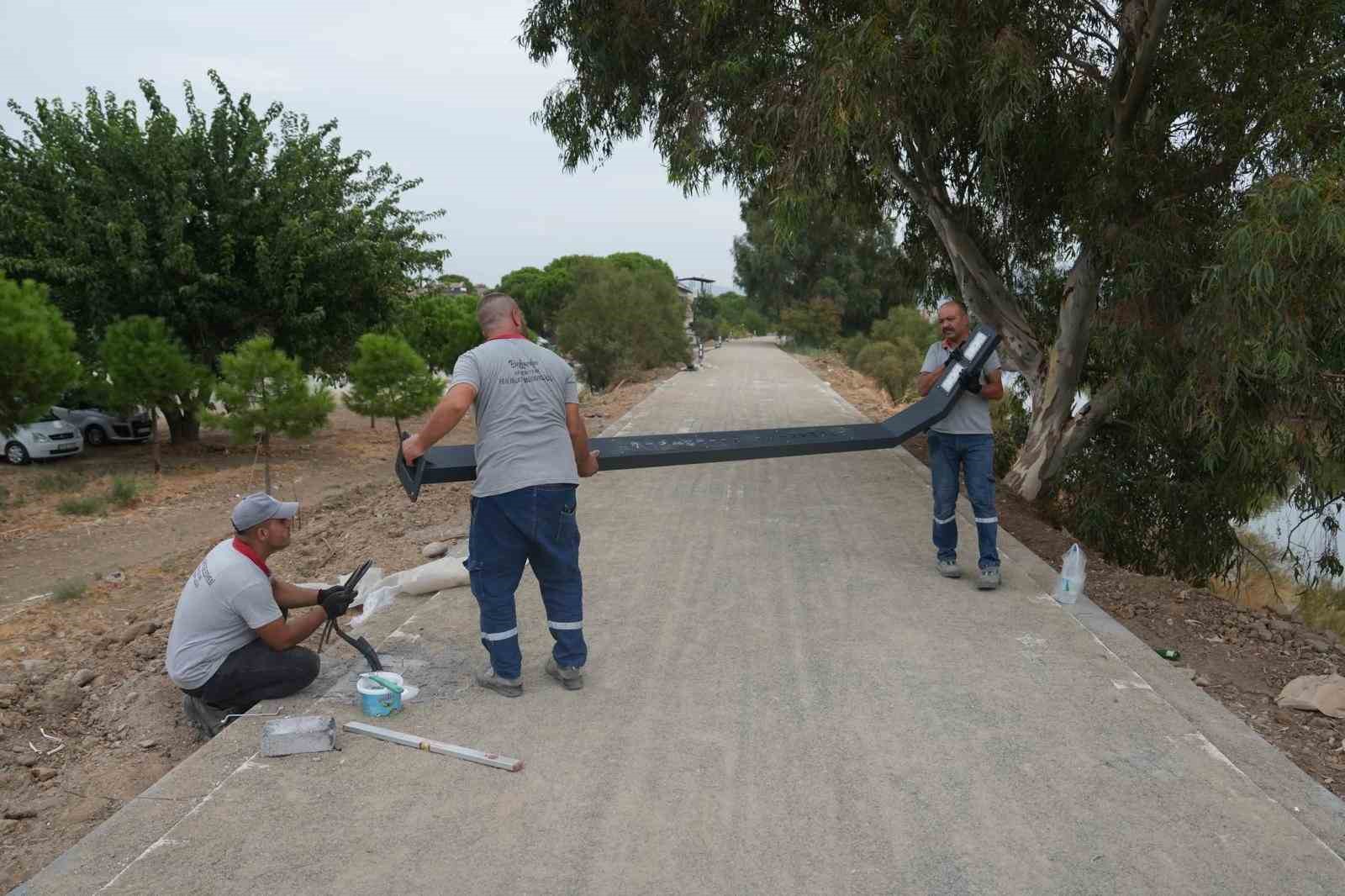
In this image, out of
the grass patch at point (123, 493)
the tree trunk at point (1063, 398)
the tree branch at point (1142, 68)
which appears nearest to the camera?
the tree branch at point (1142, 68)

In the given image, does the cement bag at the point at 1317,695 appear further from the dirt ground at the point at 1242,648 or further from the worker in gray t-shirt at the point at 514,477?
the worker in gray t-shirt at the point at 514,477

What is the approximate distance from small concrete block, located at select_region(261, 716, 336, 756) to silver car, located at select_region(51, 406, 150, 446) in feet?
68.8

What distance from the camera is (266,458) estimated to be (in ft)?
50.1

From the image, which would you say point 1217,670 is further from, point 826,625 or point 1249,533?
point 1249,533

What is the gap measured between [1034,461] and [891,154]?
13.0ft

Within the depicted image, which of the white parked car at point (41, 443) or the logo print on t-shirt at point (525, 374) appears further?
the white parked car at point (41, 443)

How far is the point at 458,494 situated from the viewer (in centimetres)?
1001

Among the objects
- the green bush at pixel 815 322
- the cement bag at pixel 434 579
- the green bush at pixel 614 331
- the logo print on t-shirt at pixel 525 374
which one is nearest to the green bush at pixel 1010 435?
the cement bag at pixel 434 579

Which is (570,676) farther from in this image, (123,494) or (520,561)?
(123,494)

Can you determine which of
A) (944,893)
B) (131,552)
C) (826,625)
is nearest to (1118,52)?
(826,625)

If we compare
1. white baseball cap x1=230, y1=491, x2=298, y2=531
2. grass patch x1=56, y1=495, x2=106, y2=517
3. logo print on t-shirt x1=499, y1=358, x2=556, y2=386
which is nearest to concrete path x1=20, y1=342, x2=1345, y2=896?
white baseball cap x1=230, y1=491, x2=298, y2=531

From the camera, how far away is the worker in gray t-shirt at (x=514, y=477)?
13.4 ft

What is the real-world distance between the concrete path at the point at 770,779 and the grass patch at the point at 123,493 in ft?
40.6

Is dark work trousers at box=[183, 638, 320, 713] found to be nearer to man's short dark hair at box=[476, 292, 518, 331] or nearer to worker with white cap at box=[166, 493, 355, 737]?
worker with white cap at box=[166, 493, 355, 737]
